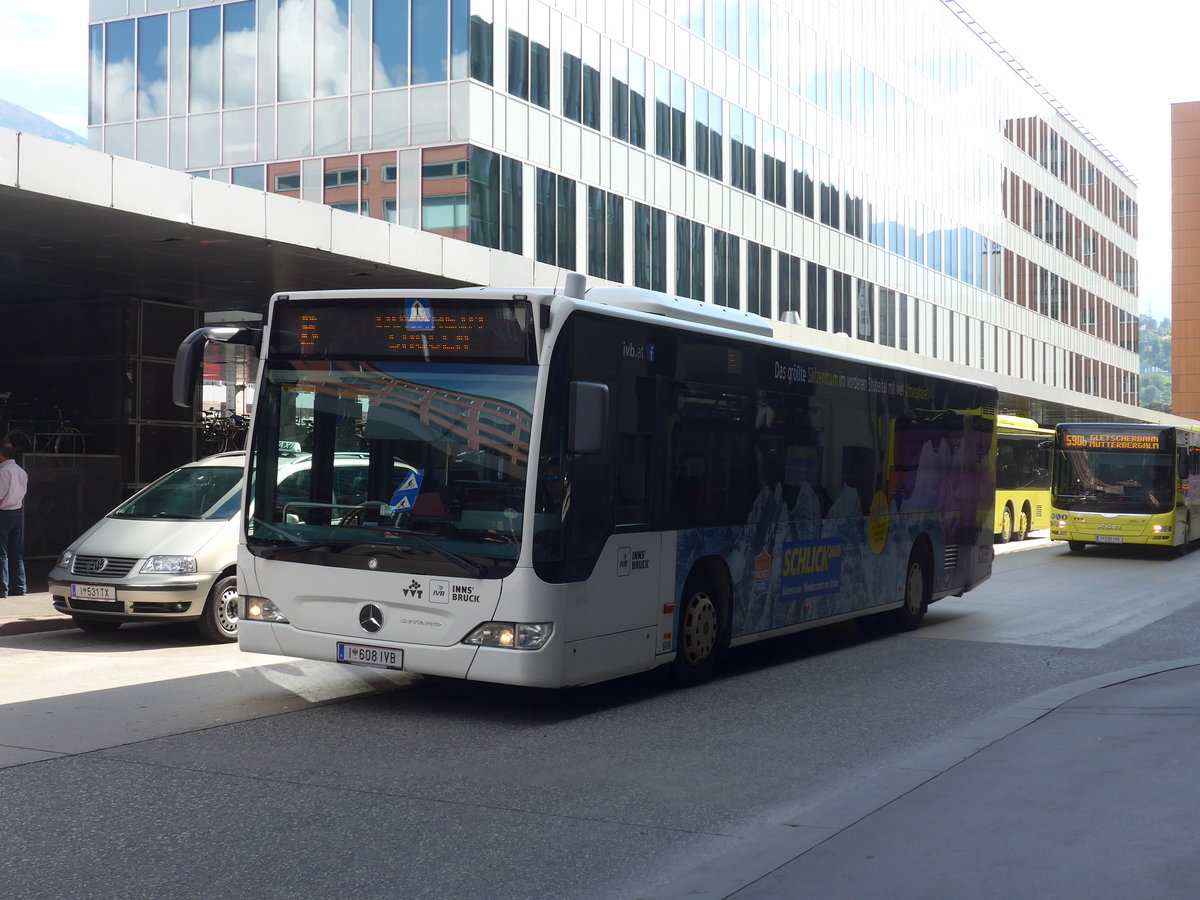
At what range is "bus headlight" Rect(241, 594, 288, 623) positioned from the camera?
9352 mm

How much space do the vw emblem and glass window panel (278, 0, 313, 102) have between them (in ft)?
80.3

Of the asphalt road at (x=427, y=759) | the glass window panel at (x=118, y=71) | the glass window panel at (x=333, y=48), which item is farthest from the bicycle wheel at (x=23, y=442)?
the glass window panel at (x=118, y=71)

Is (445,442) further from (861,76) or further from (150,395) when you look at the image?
(861,76)

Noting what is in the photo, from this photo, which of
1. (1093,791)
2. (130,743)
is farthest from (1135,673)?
(130,743)

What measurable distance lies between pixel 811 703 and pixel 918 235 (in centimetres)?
4377

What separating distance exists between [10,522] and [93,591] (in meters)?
4.01

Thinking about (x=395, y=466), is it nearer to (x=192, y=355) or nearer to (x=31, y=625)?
(x=192, y=355)

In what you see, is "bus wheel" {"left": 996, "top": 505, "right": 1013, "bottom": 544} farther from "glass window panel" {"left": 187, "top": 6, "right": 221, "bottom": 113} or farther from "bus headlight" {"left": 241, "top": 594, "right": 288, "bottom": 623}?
"bus headlight" {"left": 241, "top": 594, "right": 288, "bottom": 623}

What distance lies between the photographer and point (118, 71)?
3394 cm

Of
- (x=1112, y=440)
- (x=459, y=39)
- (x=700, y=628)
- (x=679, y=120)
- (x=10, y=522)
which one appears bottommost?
(x=700, y=628)

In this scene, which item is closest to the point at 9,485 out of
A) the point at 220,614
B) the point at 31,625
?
the point at 31,625

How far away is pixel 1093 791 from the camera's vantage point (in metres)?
6.79

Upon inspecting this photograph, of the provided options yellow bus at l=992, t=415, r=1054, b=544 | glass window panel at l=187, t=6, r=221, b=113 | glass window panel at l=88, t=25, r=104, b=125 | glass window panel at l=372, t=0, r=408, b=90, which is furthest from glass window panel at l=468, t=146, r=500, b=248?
→ yellow bus at l=992, t=415, r=1054, b=544

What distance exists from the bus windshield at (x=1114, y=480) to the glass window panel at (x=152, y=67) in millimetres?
21859
